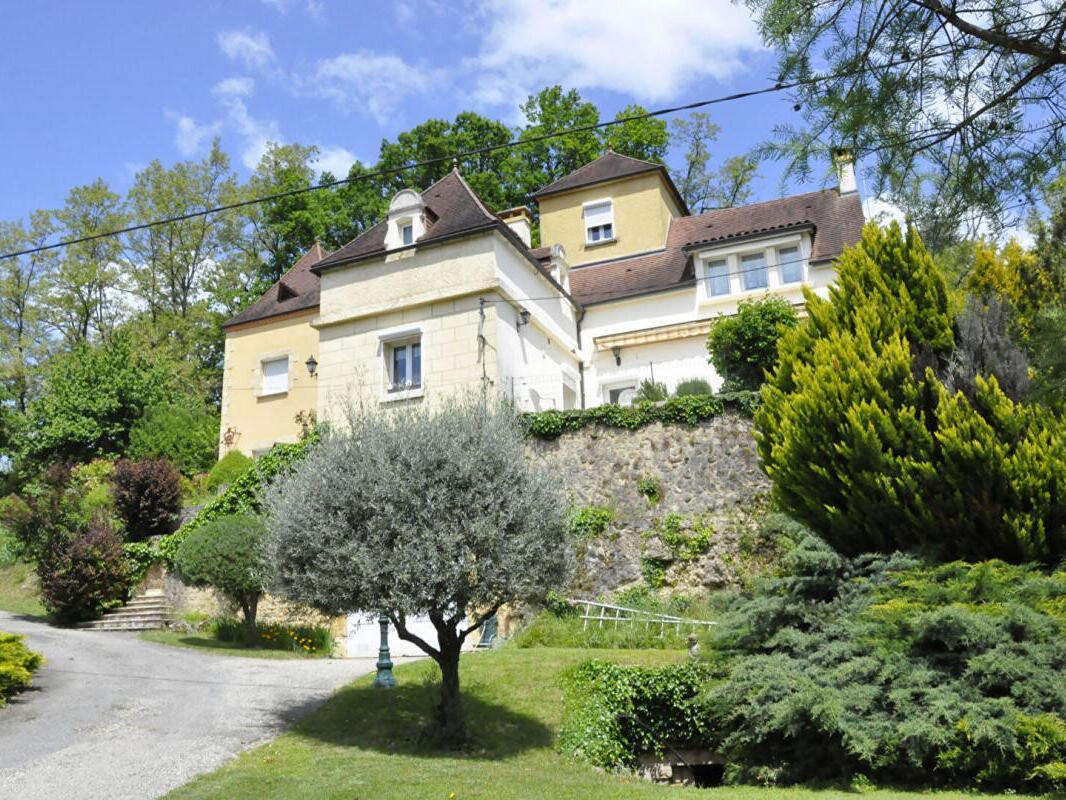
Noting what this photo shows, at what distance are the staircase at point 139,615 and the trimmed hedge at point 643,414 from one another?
913 centimetres

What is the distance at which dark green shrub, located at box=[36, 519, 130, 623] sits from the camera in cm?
1755

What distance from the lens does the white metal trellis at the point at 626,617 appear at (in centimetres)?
1441

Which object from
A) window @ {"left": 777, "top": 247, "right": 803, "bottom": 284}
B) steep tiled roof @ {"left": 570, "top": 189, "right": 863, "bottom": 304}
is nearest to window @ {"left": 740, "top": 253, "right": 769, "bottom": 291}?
window @ {"left": 777, "top": 247, "right": 803, "bottom": 284}

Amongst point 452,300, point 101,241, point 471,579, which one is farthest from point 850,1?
point 101,241

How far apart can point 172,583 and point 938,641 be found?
16.5m

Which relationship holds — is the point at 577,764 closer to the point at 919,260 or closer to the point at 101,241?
the point at 919,260

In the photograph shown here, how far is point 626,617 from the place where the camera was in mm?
15266

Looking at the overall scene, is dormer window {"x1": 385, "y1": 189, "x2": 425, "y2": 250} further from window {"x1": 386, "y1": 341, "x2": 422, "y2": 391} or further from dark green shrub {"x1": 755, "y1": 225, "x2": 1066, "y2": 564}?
dark green shrub {"x1": 755, "y1": 225, "x2": 1066, "y2": 564}

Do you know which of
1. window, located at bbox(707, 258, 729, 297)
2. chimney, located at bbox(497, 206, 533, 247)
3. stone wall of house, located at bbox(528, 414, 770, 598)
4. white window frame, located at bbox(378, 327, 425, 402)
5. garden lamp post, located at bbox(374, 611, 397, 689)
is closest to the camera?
garden lamp post, located at bbox(374, 611, 397, 689)

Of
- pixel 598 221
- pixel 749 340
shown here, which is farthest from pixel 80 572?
pixel 598 221

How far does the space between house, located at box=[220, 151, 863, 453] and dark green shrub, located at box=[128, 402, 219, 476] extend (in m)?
1.46

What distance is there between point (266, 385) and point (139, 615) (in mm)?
9797

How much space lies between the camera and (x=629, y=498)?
57.0 ft

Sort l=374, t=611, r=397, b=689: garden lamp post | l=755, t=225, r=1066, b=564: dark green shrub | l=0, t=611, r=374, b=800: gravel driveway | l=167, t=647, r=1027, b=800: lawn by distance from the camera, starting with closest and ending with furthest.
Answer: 1. l=167, t=647, r=1027, b=800: lawn
2. l=0, t=611, r=374, b=800: gravel driveway
3. l=755, t=225, r=1066, b=564: dark green shrub
4. l=374, t=611, r=397, b=689: garden lamp post
